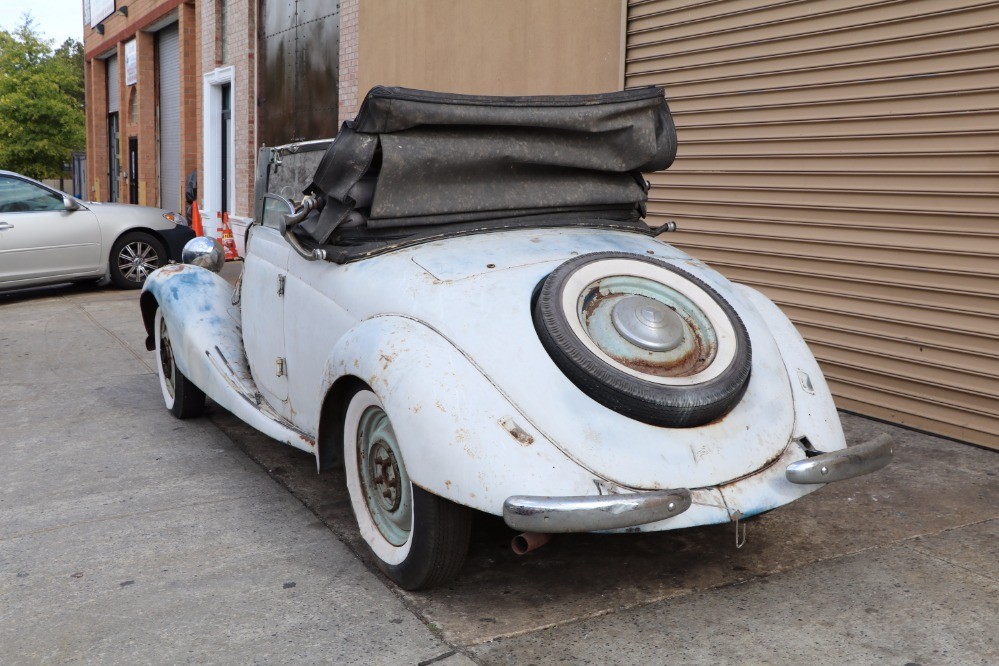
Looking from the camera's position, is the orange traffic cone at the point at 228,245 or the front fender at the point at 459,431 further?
the orange traffic cone at the point at 228,245

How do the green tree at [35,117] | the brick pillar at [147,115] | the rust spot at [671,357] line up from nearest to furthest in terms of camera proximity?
the rust spot at [671,357] → the brick pillar at [147,115] → the green tree at [35,117]

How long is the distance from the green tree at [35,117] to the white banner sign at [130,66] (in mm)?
11181

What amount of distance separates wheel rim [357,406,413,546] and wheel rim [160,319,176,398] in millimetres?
2521

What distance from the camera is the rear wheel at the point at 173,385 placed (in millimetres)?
5602

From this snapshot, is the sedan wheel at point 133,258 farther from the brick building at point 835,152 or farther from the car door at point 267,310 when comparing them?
the car door at point 267,310

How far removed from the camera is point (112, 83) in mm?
26875

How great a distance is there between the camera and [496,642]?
9.77 feet

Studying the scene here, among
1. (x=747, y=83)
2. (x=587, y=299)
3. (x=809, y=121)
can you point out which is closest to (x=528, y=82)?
(x=747, y=83)

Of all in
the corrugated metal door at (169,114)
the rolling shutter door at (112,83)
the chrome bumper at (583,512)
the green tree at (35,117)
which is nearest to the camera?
the chrome bumper at (583,512)

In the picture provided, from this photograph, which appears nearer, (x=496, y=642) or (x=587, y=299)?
(x=496, y=642)

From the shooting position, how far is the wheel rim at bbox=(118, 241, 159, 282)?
11.8m

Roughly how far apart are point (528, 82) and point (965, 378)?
516 centimetres

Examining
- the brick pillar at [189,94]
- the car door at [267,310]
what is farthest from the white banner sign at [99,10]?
the car door at [267,310]

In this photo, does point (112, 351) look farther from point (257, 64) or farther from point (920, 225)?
point (257, 64)
